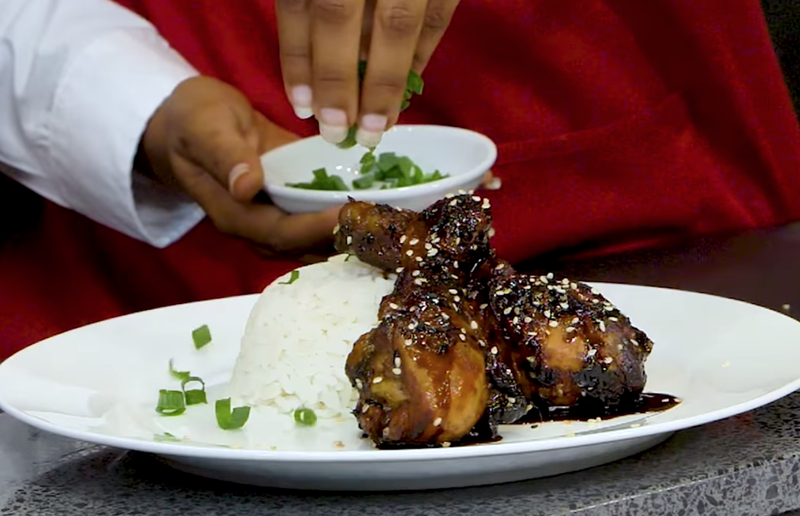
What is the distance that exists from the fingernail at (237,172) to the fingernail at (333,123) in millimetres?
538

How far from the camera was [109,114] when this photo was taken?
7.45ft

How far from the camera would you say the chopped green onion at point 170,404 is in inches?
49.7

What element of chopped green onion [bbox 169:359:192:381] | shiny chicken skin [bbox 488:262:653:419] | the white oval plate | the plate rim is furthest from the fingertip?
the plate rim

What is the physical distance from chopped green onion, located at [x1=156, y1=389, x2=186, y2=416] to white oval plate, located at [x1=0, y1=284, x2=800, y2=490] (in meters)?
0.02

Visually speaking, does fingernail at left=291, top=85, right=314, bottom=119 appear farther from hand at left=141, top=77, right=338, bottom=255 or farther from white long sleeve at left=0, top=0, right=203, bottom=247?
white long sleeve at left=0, top=0, right=203, bottom=247

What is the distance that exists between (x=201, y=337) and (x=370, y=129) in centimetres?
39

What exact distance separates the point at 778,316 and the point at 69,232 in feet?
6.15

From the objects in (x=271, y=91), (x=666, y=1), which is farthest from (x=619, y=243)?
(x=271, y=91)

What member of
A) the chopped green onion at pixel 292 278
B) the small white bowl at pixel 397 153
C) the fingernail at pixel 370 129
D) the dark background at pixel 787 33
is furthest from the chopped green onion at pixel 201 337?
the dark background at pixel 787 33

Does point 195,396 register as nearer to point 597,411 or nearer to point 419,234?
point 419,234

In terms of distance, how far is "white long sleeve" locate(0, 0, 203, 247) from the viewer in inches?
89.8

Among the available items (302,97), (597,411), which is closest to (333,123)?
(302,97)

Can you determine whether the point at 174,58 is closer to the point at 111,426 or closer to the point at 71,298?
the point at 71,298

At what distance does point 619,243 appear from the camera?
8.09 ft
